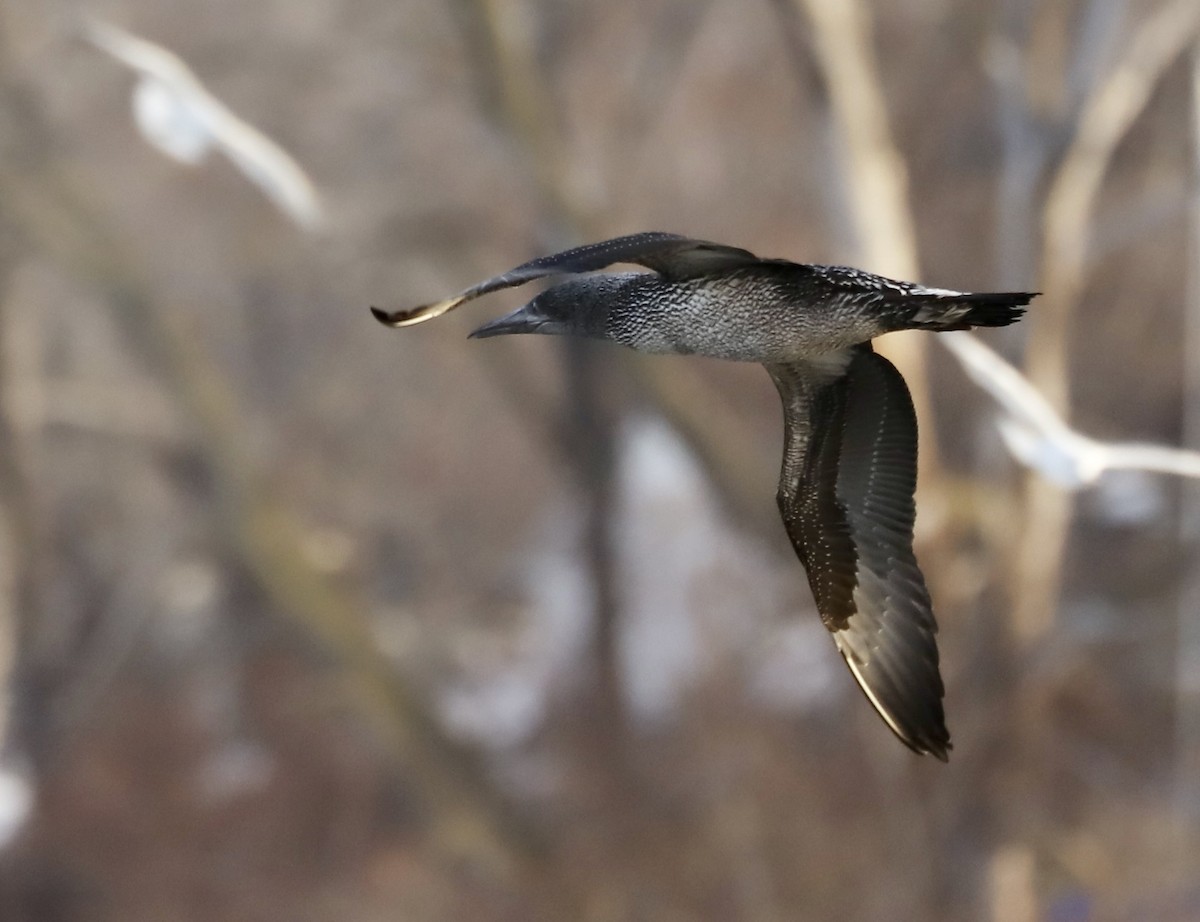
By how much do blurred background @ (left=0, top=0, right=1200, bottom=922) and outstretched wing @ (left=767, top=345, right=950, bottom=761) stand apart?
6.46 feet

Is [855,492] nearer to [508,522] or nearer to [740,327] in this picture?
[740,327]

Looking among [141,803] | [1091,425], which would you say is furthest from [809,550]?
[141,803]

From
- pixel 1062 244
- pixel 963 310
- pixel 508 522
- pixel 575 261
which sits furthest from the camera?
pixel 508 522

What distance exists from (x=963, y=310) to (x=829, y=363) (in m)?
0.32

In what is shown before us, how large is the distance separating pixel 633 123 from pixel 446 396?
1.03m

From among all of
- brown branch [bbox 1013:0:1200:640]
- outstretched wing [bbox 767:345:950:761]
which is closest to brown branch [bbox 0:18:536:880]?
brown branch [bbox 1013:0:1200:640]

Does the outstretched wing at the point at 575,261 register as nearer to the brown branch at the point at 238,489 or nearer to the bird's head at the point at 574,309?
the bird's head at the point at 574,309

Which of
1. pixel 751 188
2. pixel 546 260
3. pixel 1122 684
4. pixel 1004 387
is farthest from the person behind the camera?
pixel 751 188

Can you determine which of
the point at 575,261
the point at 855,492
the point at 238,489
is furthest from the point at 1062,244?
the point at 575,261

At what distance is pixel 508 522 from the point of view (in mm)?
4570

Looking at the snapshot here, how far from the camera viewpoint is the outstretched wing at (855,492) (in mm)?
1377

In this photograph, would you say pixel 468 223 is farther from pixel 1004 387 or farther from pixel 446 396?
pixel 1004 387

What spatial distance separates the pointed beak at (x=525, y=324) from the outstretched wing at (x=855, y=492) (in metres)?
0.34

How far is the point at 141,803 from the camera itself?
4.18 meters
